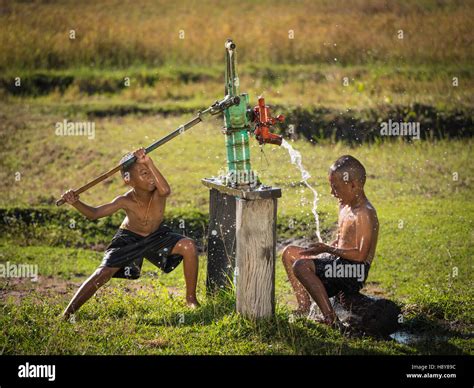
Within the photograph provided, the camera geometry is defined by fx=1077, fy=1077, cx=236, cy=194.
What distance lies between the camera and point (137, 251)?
8.97 meters

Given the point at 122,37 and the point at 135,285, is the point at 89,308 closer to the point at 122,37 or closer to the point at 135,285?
the point at 135,285

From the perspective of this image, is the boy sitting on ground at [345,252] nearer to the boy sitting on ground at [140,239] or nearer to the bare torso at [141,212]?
the boy sitting on ground at [140,239]

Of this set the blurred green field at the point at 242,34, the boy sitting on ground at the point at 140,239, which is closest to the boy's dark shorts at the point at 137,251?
the boy sitting on ground at the point at 140,239

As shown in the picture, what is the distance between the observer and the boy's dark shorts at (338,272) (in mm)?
8555

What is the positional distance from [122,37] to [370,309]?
12.3 m

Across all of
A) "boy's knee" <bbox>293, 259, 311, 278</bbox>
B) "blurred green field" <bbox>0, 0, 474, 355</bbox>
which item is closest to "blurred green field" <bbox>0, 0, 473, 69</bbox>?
"blurred green field" <bbox>0, 0, 474, 355</bbox>

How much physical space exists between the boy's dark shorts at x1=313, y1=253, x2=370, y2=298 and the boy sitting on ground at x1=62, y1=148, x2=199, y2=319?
1.17 m

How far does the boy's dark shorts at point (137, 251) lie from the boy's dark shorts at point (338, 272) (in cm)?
128

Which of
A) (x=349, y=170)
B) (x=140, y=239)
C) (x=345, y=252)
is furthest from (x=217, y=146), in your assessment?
(x=345, y=252)

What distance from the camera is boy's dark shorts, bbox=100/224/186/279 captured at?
8938 mm

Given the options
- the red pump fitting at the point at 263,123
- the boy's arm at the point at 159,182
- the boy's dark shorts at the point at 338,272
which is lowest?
the boy's dark shorts at the point at 338,272

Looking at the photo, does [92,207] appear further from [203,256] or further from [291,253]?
[203,256]

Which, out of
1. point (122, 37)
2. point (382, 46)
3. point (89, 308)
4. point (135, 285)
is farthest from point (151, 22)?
point (89, 308)

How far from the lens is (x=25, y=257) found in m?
11.6
